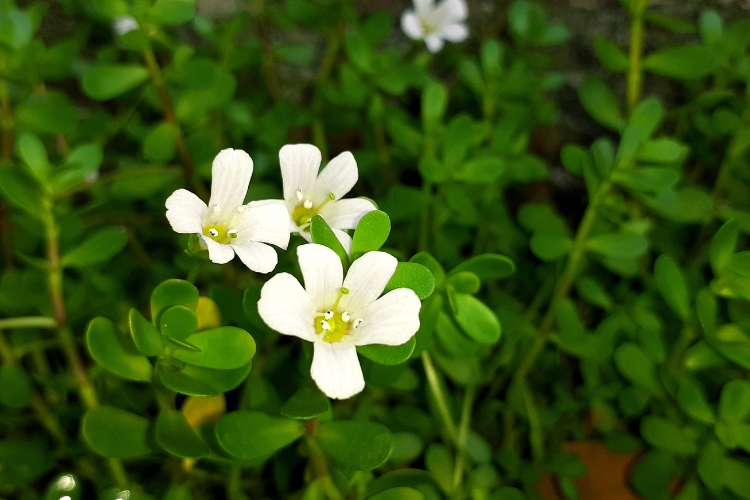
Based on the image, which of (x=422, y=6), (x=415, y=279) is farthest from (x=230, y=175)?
(x=422, y=6)

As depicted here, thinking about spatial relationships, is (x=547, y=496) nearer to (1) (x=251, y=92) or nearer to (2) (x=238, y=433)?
(2) (x=238, y=433)

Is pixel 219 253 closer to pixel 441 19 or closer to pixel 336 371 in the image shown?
pixel 336 371

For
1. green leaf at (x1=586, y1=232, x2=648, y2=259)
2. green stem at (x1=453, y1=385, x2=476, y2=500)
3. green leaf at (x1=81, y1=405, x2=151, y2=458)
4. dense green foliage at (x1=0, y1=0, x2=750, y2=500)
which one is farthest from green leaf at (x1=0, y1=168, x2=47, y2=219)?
green leaf at (x1=586, y1=232, x2=648, y2=259)

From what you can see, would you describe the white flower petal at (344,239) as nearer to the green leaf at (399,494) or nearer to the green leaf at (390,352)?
the green leaf at (390,352)

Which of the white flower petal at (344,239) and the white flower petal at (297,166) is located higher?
the white flower petal at (297,166)

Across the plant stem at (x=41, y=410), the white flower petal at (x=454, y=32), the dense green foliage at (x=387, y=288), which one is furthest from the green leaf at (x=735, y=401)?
the plant stem at (x=41, y=410)

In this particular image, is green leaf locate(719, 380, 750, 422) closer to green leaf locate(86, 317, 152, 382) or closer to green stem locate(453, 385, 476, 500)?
green stem locate(453, 385, 476, 500)

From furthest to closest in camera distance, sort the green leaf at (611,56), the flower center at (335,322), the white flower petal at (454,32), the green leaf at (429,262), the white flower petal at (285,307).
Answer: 1. the white flower petal at (454,32)
2. the green leaf at (611,56)
3. the green leaf at (429,262)
4. the flower center at (335,322)
5. the white flower petal at (285,307)

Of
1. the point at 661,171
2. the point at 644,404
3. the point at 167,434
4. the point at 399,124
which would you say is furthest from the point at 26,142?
the point at 644,404
